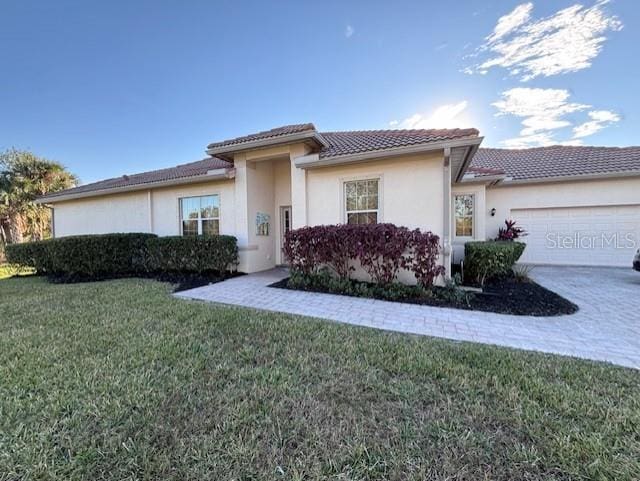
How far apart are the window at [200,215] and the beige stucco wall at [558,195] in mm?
11047

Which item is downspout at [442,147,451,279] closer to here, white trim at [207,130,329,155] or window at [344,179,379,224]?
window at [344,179,379,224]

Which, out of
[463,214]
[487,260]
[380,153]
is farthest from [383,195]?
[463,214]

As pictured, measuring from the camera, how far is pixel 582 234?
33.7 ft

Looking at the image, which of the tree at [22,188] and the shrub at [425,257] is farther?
the tree at [22,188]

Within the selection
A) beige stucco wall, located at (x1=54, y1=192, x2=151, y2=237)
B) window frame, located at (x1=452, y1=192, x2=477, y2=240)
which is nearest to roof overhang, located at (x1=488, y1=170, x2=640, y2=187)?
window frame, located at (x1=452, y1=192, x2=477, y2=240)

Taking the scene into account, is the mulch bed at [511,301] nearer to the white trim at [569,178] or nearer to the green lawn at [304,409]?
the green lawn at [304,409]

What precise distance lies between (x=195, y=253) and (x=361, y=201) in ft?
18.6

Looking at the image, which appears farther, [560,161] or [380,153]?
[560,161]

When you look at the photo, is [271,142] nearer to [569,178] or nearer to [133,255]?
[133,255]

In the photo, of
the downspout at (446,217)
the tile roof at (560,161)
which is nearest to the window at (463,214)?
the tile roof at (560,161)

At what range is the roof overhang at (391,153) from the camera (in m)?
6.08

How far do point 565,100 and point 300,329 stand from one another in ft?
44.4

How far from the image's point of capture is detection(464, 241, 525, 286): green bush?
23.1ft

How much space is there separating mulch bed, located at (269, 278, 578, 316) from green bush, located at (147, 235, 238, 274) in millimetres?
3532
